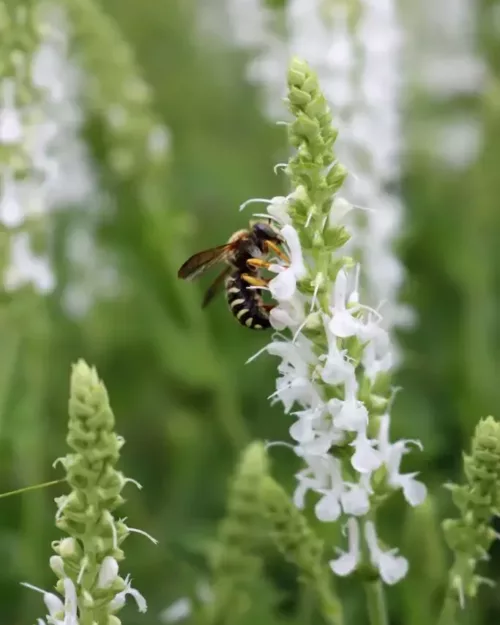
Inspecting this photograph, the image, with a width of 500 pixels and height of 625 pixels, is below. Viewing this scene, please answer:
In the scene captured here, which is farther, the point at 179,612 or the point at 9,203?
the point at 9,203

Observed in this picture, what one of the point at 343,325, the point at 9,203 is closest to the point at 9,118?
the point at 9,203

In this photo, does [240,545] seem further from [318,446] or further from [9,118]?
[9,118]

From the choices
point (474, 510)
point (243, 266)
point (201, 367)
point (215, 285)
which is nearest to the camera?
point (474, 510)

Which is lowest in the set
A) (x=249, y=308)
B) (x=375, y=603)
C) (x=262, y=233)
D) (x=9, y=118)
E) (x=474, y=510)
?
(x=375, y=603)

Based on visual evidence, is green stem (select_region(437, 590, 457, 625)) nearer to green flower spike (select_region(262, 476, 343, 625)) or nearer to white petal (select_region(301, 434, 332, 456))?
green flower spike (select_region(262, 476, 343, 625))

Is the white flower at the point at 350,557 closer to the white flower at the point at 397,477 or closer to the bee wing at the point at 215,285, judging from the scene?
the white flower at the point at 397,477

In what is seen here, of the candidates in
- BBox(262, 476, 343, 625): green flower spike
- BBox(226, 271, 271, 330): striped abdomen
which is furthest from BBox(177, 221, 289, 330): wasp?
BBox(262, 476, 343, 625): green flower spike
